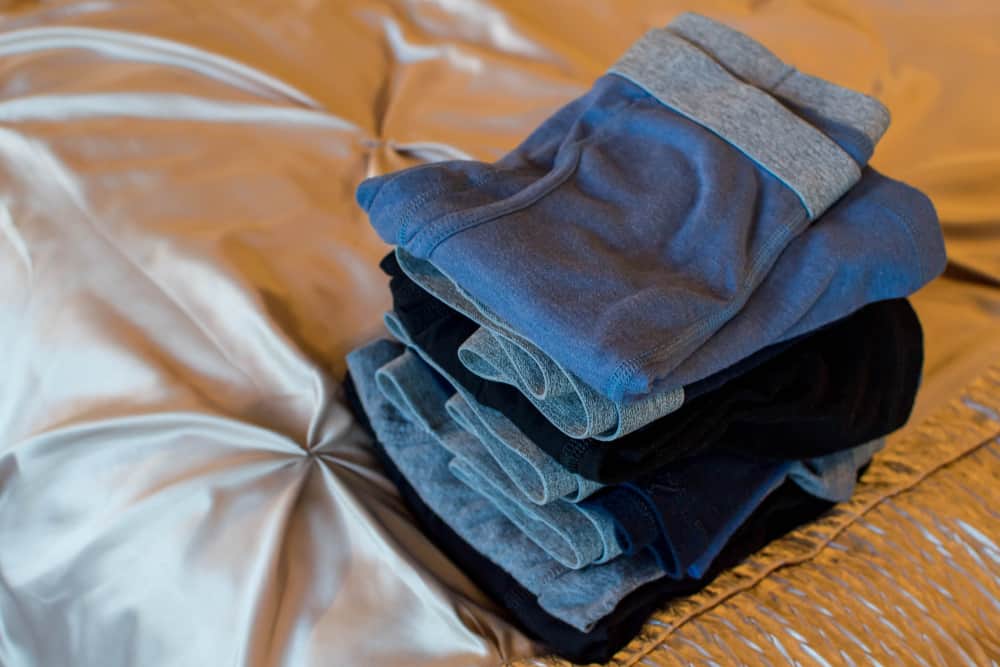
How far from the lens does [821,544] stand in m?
0.67

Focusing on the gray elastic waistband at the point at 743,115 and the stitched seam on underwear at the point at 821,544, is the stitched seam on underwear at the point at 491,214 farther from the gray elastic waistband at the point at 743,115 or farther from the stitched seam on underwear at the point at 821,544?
the stitched seam on underwear at the point at 821,544

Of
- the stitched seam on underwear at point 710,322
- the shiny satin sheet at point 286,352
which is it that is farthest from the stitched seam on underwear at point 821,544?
the stitched seam on underwear at point 710,322

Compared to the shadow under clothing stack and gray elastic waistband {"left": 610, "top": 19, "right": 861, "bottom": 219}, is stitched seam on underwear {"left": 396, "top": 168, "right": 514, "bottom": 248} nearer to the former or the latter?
the shadow under clothing stack

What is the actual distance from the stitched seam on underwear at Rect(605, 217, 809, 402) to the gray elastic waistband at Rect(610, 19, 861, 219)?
36 millimetres

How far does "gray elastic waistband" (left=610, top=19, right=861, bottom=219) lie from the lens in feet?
2.00

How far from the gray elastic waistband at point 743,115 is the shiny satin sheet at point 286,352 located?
0.22 metres

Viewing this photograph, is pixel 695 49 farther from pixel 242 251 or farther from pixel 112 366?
pixel 112 366

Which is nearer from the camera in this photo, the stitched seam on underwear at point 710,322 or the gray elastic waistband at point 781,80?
the stitched seam on underwear at point 710,322

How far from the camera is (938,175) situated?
900 mm

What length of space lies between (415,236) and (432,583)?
0.24 metres

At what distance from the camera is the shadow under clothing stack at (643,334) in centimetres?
51

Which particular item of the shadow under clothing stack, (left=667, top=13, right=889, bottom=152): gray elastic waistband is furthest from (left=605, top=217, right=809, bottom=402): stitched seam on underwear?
(left=667, top=13, right=889, bottom=152): gray elastic waistband

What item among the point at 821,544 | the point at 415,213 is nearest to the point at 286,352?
the point at 415,213

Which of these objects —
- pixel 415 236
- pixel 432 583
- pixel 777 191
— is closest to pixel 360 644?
pixel 432 583
